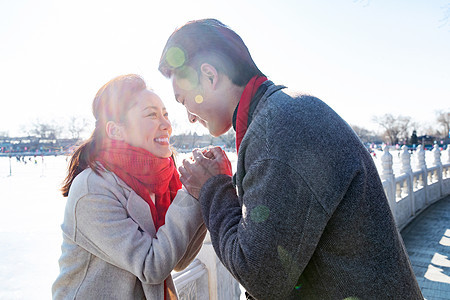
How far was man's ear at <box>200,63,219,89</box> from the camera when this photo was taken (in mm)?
1267

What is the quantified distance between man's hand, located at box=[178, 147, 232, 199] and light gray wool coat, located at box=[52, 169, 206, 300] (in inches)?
4.2

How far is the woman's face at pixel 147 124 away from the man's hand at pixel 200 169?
1.19 feet

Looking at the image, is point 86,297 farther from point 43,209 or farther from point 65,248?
point 43,209

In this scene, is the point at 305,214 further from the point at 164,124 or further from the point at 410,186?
the point at 410,186

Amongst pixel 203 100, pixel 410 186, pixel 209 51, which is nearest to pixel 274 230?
pixel 203 100

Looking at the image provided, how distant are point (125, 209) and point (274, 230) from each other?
2.75 ft

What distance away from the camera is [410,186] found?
8.76 metres

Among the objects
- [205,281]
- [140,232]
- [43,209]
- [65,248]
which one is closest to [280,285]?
[140,232]

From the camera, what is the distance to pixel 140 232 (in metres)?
1.39

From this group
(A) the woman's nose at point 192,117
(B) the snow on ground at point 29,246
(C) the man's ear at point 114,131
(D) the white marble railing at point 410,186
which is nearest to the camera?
(A) the woman's nose at point 192,117

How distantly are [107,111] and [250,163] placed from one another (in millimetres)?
960

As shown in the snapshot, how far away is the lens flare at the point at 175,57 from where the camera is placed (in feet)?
4.20

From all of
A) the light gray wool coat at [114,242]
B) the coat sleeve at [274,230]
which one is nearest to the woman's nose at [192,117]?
the light gray wool coat at [114,242]

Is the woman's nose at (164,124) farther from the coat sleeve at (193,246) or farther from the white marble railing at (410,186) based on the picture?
the white marble railing at (410,186)
